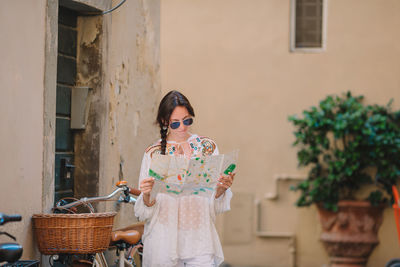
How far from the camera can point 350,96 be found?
35.5ft

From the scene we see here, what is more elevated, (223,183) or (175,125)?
(175,125)

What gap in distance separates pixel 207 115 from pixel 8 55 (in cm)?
663

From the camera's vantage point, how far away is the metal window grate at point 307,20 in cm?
1124

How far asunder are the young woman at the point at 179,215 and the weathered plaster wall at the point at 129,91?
5.48 ft

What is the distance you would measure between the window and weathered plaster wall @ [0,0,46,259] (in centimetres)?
656

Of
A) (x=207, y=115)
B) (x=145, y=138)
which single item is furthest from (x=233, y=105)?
(x=145, y=138)

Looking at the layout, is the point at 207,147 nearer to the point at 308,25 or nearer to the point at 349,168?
the point at 349,168

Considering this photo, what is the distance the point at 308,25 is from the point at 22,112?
7103mm

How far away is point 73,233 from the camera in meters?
4.58

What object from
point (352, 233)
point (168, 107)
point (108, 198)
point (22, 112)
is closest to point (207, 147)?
point (168, 107)

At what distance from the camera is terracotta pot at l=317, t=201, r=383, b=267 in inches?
412

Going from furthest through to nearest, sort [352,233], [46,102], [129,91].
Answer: [352,233] → [129,91] → [46,102]

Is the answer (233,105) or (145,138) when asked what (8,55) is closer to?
(145,138)

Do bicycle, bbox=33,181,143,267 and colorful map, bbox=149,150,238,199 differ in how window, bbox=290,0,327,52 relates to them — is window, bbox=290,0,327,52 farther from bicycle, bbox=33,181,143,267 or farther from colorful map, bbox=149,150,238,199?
colorful map, bbox=149,150,238,199
